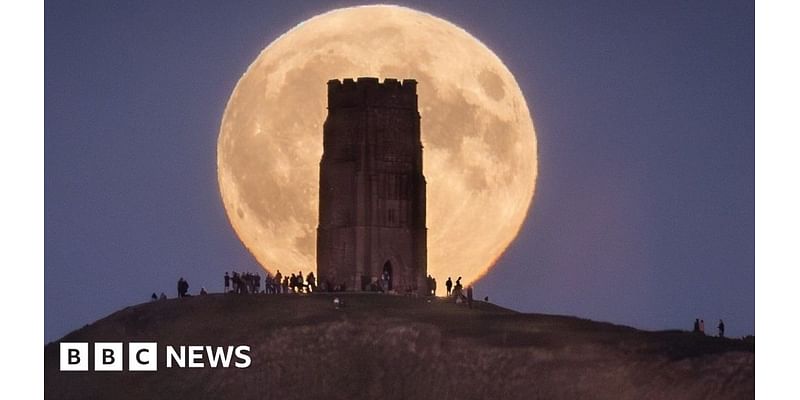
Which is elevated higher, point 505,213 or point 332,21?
point 332,21

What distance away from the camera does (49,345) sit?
114625 millimetres

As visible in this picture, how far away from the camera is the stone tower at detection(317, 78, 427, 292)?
424ft

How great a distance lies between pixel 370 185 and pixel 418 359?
2432 centimetres

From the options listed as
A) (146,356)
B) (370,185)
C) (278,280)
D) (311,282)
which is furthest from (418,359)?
(370,185)

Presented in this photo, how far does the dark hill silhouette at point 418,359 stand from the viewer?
10025cm

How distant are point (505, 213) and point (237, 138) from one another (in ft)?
44.0

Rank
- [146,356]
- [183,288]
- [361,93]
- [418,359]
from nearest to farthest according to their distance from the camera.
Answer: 1. [146,356]
2. [418,359]
3. [183,288]
4. [361,93]

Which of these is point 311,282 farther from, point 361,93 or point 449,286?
point 361,93

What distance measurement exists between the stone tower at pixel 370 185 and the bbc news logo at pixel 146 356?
898 inches

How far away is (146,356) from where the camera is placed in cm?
10469

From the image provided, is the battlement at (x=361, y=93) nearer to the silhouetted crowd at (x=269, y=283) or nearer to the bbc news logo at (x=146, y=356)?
the silhouetted crowd at (x=269, y=283)
